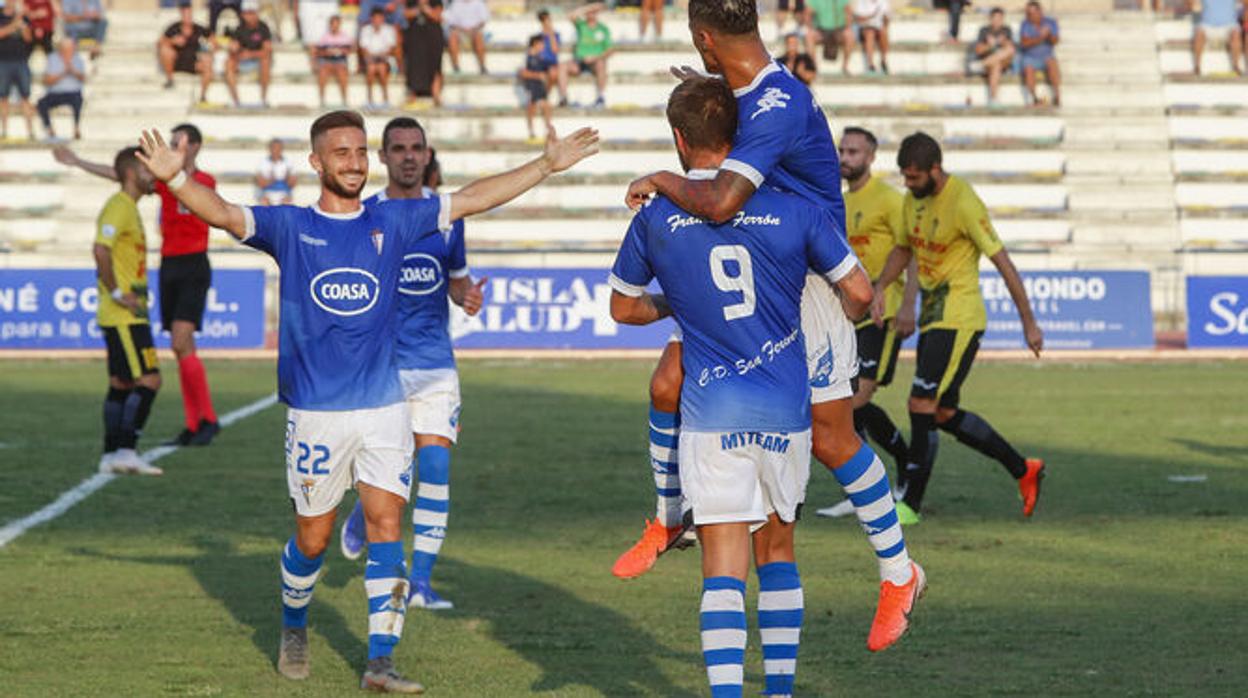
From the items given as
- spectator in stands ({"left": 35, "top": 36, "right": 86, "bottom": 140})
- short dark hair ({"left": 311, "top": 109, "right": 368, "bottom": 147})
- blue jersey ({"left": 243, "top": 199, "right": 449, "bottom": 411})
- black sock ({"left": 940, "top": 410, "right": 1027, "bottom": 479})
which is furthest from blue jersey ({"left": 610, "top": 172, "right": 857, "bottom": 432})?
spectator in stands ({"left": 35, "top": 36, "right": 86, "bottom": 140})

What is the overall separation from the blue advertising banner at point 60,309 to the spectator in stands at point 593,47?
955 centimetres

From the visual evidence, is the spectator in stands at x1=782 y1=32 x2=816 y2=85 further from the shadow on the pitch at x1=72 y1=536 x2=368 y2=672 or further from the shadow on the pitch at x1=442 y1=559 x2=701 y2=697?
the shadow on the pitch at x1=442 y1=559 x2=701 y2=697

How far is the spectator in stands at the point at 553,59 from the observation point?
34.8 m

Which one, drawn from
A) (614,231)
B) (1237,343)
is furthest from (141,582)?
(614,231)

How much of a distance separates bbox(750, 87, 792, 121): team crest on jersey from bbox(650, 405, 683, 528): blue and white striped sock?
131 cm

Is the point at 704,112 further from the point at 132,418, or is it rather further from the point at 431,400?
the point at 132,418

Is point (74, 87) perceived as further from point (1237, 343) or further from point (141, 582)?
point (141, 582)

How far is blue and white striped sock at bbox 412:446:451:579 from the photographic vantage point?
9.14m

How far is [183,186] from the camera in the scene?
695 centimetres

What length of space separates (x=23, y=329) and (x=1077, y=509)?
1895 centimetres

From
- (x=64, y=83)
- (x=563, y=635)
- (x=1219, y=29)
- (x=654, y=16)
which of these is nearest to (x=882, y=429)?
(x=563, y=635)

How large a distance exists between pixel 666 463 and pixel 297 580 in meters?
1.54

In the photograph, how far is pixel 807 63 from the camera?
98.1 feet

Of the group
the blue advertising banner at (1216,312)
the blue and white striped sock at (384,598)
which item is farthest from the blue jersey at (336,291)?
the blue advertising banner at (1216,312)
